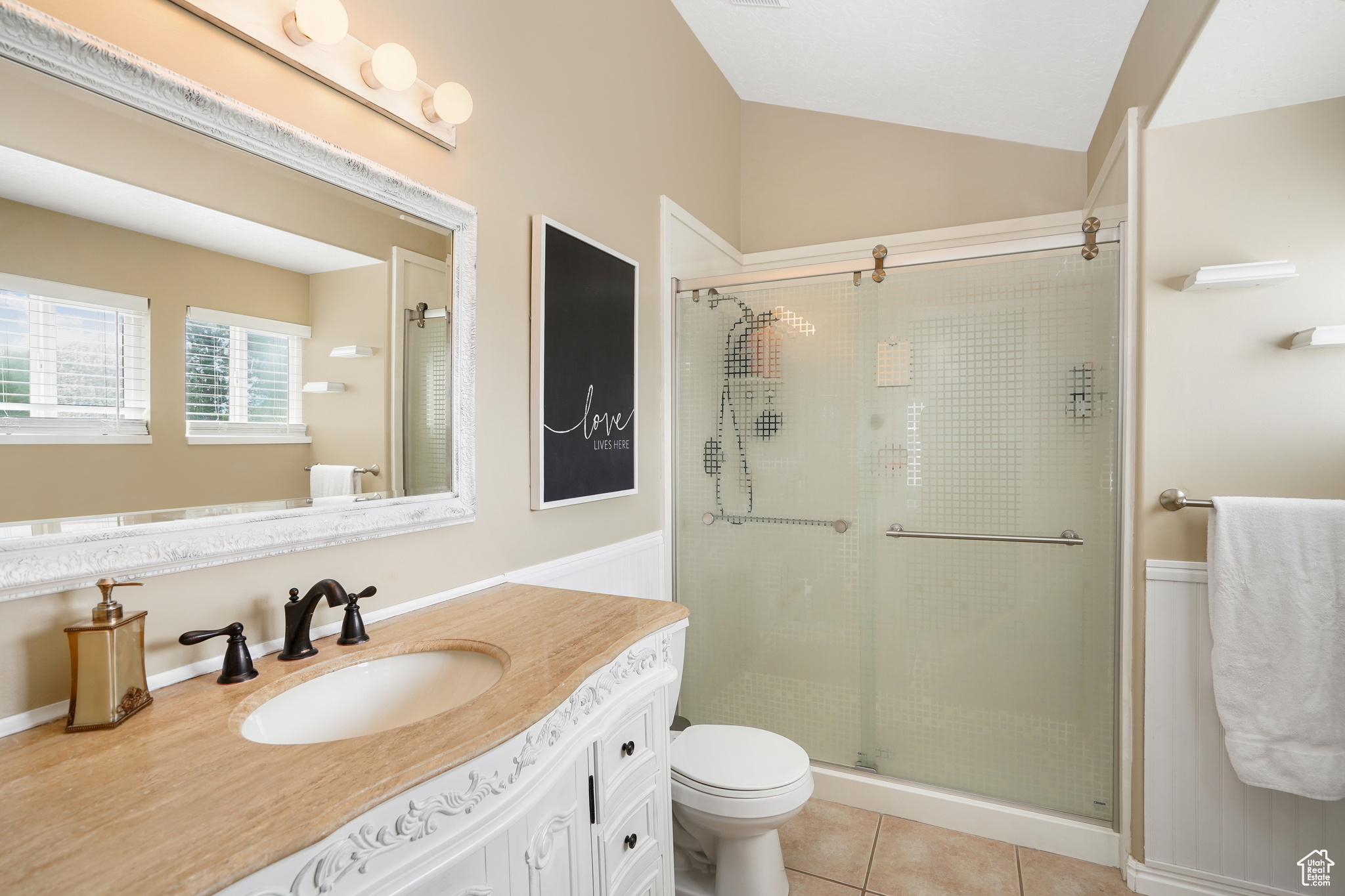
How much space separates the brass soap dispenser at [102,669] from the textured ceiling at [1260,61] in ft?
7.23

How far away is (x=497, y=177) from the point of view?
5.16 feet

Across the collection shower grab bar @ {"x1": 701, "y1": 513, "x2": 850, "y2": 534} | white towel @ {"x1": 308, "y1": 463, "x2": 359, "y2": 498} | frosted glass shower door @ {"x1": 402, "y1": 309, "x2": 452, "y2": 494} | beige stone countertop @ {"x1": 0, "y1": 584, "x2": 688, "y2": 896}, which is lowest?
beige stone countertop @ {"x1": 0, "y1": 584, "x2": 688, "y2": 896}

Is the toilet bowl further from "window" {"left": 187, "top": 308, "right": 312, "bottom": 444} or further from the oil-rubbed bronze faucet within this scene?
"window" {"left": 187, "top": 308, "right": 312, "bottom": 444}

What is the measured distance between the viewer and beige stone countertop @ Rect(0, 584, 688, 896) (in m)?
0.55

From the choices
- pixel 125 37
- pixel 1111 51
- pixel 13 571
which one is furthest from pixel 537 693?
pixel 1111 51

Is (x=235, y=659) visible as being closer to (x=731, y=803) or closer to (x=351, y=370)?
(x=351, y=370)

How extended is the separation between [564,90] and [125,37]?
1.13m

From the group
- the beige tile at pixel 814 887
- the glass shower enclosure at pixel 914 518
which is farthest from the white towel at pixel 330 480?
the beige tile at pixel 814 887

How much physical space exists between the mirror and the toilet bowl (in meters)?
1.03

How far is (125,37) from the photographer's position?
0.90m

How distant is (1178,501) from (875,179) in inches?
74.9

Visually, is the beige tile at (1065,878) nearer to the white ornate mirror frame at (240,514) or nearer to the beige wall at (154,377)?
the white ornate mirror frame at (240,514)

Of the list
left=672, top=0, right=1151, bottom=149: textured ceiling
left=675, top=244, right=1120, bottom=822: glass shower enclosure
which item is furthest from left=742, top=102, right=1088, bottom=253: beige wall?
left=675, top=244, right=1120, bottom=822: glass shower enclosure

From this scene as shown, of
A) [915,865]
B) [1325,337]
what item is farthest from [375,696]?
[1325,337]
